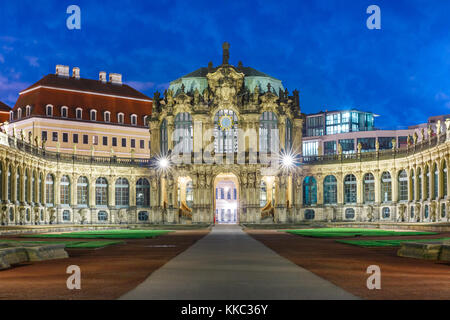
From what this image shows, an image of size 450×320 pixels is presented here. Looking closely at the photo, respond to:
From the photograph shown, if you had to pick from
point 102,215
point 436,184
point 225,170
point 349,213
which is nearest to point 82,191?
point 102,215

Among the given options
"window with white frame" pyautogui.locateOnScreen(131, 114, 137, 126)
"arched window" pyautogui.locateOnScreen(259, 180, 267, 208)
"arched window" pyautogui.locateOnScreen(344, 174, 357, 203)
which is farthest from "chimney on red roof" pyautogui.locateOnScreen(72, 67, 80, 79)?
"arched window" pyautogui.locateOnScreen(344, 174, 357, 203)

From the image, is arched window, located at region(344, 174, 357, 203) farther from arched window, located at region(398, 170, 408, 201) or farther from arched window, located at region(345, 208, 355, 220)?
arched window, located at region(398, 170, 408, 201)

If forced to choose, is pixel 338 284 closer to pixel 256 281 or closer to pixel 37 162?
pixel 256 281

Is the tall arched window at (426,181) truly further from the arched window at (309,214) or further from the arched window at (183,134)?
the arched window at (183,134)

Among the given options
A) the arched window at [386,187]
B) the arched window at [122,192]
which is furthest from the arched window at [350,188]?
the arched window at [122,192]

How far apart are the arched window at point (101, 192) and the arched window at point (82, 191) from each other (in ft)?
5.53

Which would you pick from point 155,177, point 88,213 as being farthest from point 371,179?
point 88,213

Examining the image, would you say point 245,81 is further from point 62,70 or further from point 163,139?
point 62,70

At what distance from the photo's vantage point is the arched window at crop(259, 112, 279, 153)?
4082 inches

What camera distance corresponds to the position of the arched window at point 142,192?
107m

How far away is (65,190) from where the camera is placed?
10019 cm

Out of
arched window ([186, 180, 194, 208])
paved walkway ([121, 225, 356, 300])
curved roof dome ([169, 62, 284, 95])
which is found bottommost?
paved walkway ([121, 225, 356, 300])

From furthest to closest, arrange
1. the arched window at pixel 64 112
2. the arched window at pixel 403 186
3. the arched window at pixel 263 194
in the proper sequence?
the arched window at pixel 64 112
the arched window at pixel 263 194
the arched window at pixel 403 186

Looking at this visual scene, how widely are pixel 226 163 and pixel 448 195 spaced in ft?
123
